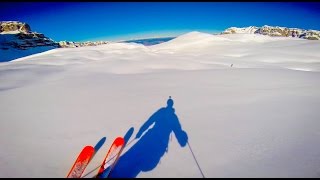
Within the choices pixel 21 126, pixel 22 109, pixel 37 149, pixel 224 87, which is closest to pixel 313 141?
pixel 224 87

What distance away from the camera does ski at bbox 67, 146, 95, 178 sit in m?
5.11

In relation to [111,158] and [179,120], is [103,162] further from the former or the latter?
[179,120]

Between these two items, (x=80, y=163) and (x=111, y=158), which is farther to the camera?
(x=111, y=158)

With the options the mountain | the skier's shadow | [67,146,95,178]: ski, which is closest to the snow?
the skier's shadow

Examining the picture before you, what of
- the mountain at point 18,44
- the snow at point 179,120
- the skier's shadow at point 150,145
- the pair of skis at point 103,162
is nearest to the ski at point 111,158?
the pair of skis at point 103,162

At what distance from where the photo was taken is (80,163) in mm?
5438

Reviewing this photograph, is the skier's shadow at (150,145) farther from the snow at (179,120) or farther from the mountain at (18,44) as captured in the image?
the mountain at (18,44)

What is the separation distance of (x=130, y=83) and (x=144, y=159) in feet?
28.1

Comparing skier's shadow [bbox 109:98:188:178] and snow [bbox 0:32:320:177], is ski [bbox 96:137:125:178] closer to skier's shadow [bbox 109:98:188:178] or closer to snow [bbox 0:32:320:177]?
skier's shadow [bbox 109:98:188:178]

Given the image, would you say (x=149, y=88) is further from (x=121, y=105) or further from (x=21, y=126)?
(x=21, y=126)

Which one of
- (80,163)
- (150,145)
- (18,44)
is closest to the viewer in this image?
(80,163)

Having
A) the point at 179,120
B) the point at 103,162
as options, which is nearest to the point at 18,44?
the point at 179,120

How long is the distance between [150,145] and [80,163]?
6.86ft

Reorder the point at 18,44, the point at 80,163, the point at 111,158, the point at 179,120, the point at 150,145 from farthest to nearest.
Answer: the point at 18,44, the point at 179,120, the point at 150,145, the point at 111,158, the point at 80,163
